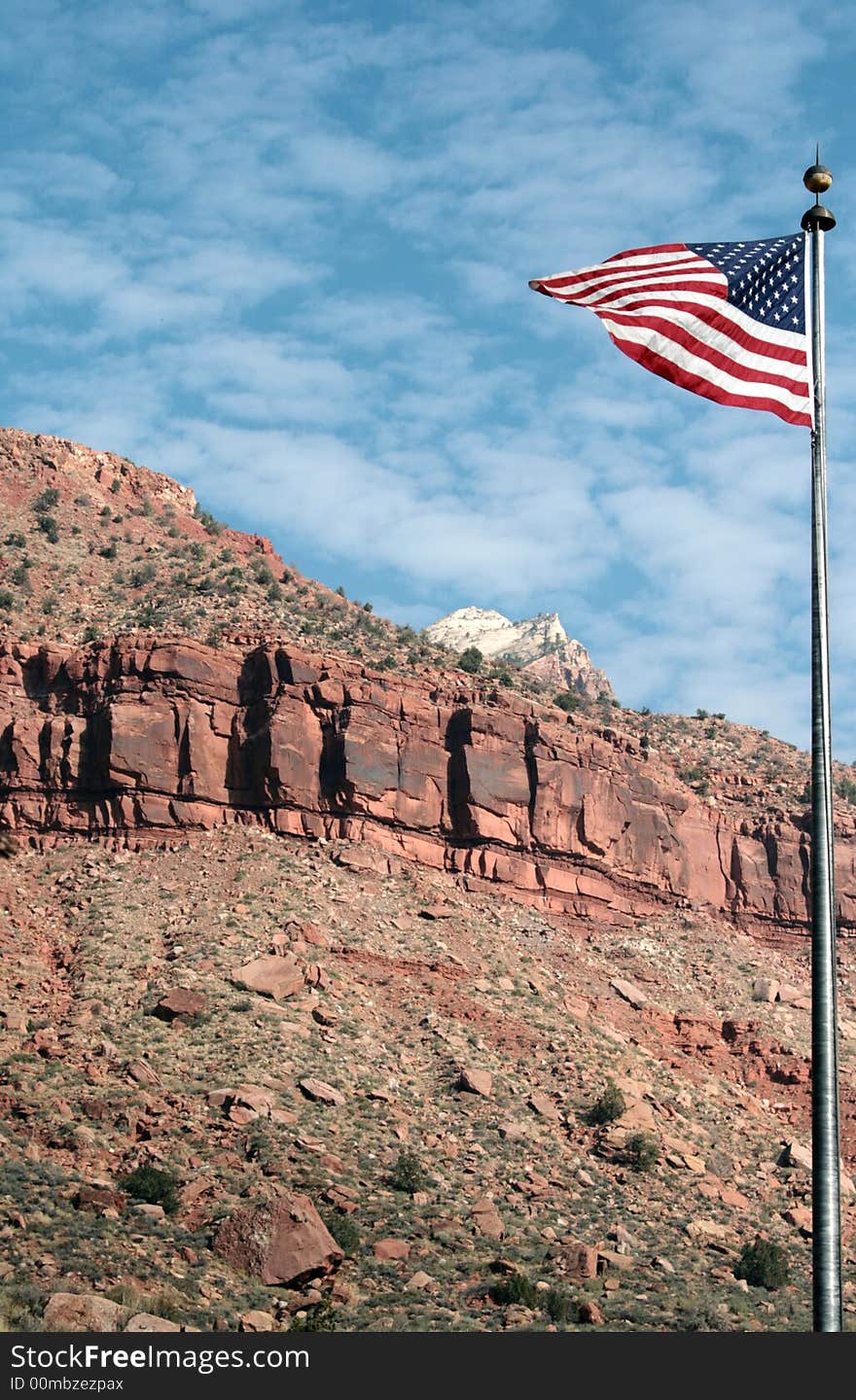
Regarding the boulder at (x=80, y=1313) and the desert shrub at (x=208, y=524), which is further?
the desert shrub at (x=208, y=524)

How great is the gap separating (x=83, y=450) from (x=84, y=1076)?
53.4 metres

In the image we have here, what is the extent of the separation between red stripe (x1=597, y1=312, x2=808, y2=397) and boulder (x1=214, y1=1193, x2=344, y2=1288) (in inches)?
935

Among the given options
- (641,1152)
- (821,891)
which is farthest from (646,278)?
(641,1152)

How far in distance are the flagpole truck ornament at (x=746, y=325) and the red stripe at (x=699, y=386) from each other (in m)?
0.01

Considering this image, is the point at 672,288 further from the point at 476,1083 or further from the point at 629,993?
the point at 629,993

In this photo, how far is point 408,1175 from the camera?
45.8m

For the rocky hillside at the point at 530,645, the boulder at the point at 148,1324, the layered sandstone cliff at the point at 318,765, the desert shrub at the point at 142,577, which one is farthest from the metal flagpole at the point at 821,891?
the rocky hillside at the point at 530,645

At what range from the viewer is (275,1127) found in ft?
153

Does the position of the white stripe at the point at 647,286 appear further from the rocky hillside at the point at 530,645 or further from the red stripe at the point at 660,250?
the rocky hillside at the point at 530,645

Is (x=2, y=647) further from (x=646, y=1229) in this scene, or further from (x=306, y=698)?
(x=646, y=1229)

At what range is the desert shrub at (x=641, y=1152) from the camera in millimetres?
51406

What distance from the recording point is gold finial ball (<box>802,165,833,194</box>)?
21.9 meters

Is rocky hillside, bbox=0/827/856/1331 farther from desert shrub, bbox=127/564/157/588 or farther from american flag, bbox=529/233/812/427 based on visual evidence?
american flag, bbox=529/233/812/427

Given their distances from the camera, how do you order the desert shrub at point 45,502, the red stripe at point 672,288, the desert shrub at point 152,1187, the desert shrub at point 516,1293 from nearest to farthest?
the red stripe at point 672,288
the desert shrub at point 516,1293
the desert shrub at point 152,1187
the desert shrub at point 45,502
